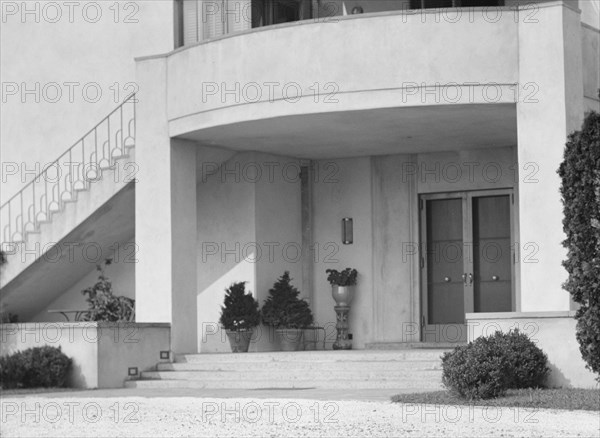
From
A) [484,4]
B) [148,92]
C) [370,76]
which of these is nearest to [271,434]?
[370,76]

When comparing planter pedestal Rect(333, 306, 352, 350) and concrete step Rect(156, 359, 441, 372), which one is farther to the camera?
planter pedestal Rect(333, 306, 352, 350)

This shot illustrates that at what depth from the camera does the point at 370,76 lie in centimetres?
1870

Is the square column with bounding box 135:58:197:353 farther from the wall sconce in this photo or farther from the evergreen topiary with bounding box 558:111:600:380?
the evergreen topiary with bounding box 558:111:600:380

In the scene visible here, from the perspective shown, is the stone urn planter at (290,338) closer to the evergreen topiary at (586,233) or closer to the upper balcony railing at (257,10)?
the upper balcony railing at (257,10)

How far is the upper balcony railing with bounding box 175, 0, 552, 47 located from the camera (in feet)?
70.5

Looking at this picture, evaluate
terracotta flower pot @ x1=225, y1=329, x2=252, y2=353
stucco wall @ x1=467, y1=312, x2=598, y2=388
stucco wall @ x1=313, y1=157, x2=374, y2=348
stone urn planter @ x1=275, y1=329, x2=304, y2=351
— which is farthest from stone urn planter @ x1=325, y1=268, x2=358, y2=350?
stucco wall @ x1=467, y1=312, x2=598, y2=388

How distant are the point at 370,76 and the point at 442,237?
481cm

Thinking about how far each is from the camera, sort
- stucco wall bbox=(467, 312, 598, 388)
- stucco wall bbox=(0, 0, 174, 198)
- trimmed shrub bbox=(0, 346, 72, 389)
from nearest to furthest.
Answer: stucco wall bbox=(467, 312, 598, 388) < trimmed shrub bbox=(0, 346, 72, 389) < stucco wall bbox=(0, 0, 174, 198)

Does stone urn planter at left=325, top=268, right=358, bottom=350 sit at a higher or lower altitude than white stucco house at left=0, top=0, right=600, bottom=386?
lower

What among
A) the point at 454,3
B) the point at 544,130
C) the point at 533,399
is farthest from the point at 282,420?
the point at 454,3

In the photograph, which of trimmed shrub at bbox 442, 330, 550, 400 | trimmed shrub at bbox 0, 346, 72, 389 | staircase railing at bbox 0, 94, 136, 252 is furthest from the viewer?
staircase railing at bbox 0, 94, 136, 252

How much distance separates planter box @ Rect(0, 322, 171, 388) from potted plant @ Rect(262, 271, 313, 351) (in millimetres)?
2323

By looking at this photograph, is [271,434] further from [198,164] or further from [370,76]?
[198,164]

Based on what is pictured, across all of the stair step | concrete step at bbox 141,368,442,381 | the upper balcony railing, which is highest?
the upper balcony railing
